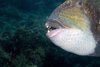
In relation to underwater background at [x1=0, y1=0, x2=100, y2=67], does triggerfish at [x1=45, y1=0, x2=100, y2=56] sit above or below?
above

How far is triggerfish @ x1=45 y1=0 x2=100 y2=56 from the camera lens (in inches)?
54.3

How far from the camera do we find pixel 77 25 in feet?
4.52

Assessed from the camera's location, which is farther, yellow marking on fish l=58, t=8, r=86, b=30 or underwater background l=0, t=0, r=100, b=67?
underwater background l=0, t=0, r=100, b=67

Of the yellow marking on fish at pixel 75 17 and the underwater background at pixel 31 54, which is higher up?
the yellow marking on fish at pixel 75 17

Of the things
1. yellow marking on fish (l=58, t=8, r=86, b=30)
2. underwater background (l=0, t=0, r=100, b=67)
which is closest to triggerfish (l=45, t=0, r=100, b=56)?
yellow marking on fish (l=58, t=8, r=86, b=30)

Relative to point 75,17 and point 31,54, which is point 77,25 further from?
point 31,54

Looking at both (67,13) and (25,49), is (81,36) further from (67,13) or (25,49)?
(25,49)

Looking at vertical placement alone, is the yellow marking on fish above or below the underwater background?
above

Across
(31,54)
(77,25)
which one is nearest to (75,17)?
(77,25)

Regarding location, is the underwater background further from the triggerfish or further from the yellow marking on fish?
the yellow marking on fish

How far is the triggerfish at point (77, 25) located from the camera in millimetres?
1379

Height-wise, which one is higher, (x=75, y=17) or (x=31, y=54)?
(x=75, y=17)

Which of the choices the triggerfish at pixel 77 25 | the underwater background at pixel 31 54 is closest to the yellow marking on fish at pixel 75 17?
the triggerfish at pixel 77 25

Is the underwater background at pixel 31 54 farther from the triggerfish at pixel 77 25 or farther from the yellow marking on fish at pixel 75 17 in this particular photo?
the yellow marking on fish at pixel 75 17
